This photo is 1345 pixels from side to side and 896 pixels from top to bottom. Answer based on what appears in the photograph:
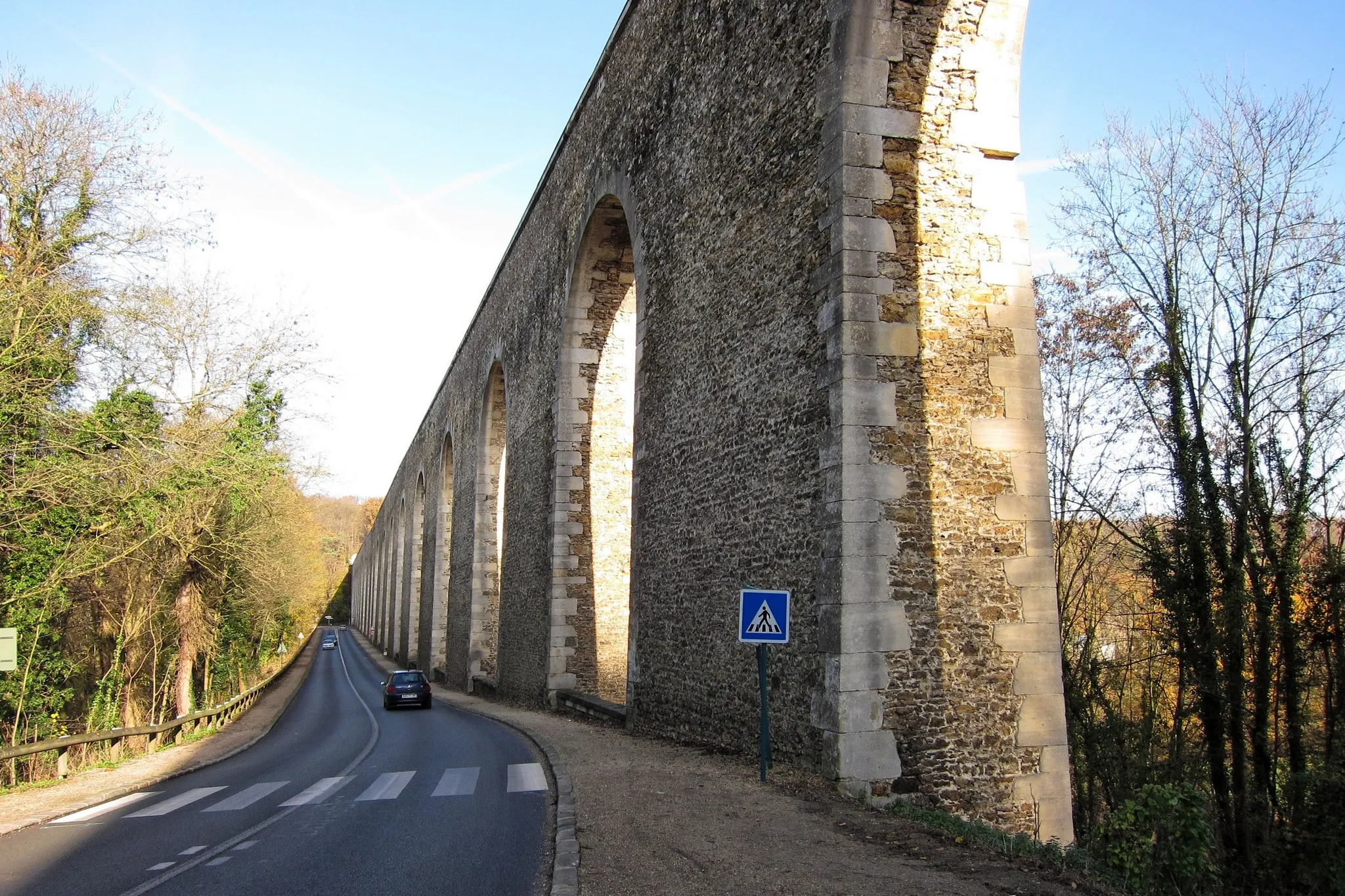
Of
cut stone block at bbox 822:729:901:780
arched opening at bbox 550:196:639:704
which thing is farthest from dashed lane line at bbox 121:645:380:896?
arched opening at bbox 550:196:639:704

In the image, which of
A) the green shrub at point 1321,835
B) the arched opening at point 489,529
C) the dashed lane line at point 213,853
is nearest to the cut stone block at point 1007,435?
the green shrub at point 1321,835

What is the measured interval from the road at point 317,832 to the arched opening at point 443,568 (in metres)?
20.7

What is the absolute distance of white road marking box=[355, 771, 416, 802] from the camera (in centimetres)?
913

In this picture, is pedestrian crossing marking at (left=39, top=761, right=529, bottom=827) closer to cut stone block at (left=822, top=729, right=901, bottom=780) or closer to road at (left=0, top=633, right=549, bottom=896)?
road at (left=0, top=633, right=549, bottom=896)

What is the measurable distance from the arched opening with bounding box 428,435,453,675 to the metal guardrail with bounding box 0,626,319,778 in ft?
22.9

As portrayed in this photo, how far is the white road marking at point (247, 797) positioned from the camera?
8.93 m

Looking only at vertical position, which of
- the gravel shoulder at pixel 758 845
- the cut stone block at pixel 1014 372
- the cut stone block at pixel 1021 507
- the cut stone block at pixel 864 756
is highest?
the cut stone block at pixel 1014 372

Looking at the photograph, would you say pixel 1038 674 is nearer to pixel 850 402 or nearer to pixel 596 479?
pixel 850 402

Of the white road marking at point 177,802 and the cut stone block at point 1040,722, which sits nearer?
the cut stone block at point 1040,722

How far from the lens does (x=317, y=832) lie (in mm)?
7270

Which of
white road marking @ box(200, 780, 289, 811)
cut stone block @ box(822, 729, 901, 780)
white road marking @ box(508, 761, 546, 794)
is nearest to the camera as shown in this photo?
cut stone block @ box(822, 729, 901, 780)

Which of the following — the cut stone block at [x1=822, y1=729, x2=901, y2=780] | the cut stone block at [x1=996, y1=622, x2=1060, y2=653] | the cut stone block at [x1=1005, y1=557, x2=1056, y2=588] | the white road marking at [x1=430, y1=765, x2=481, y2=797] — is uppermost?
the cut stone block at [x1=1005, y1=557, x2=1056, y2=588]

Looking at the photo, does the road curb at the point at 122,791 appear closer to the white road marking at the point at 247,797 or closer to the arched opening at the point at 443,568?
the white road marking at the point at 247,797

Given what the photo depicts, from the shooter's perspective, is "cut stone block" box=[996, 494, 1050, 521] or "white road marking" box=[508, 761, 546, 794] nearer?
"cut stone block" box=[996, 494, 1050, 521]
